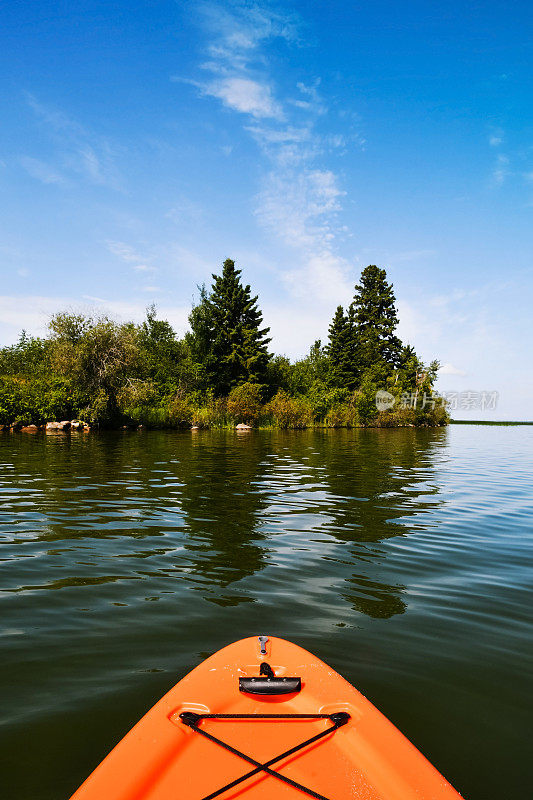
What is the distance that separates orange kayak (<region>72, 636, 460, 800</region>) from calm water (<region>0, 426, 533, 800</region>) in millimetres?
476

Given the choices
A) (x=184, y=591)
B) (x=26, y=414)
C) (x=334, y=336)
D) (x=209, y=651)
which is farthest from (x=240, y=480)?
(x=334, y=336)

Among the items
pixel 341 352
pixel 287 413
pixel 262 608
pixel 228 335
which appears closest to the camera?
pixel 262 608

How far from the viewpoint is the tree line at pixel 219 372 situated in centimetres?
3388

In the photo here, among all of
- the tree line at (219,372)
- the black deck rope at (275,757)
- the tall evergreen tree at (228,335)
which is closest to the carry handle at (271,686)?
the black deck rope at (275,757)

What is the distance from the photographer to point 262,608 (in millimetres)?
3980

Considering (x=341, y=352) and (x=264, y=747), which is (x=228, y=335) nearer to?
(x=341, y=352)

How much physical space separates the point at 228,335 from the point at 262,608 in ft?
153

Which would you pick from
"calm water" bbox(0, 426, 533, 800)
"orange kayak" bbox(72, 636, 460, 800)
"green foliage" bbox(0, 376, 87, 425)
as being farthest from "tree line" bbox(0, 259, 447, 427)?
"orange kayak" bbox(72, 636, 460, 800)

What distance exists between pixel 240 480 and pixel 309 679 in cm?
901

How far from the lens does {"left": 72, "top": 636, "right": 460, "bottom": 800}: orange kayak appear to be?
175cm

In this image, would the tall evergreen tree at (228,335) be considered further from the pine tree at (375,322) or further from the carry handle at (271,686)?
the carry handle at (271,686)

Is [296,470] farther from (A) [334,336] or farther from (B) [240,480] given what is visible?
(A) [334,336]

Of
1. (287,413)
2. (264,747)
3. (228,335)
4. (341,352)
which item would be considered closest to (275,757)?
(264,747)

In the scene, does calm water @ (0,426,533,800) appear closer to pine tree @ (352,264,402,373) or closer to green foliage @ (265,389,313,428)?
green foliage @ (265,389,313,428)
